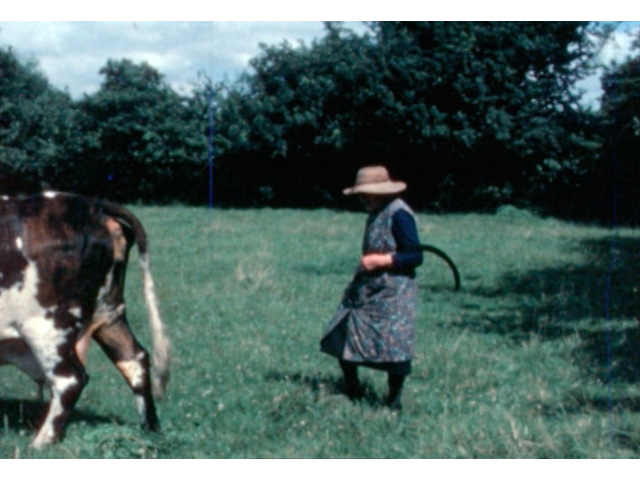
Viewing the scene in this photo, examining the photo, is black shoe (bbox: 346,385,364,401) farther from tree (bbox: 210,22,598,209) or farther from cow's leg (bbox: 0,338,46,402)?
tree (bbox: 210,22,598,209)

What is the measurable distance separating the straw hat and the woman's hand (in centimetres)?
46

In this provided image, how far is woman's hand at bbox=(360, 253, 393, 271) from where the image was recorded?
567cm

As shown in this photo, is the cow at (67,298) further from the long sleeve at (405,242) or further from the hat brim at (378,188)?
the long sleeve at (405,242)

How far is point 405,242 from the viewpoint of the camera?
570 centimetres

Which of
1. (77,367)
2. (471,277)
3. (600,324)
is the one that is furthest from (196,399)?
(471,277)

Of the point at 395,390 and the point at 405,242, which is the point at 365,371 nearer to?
the point at 395,390

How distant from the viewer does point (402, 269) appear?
5.81m

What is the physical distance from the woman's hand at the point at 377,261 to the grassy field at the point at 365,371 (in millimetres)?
1043

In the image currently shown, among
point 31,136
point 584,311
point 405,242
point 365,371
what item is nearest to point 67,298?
point 405,242

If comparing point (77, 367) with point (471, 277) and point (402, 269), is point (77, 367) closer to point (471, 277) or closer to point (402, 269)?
point (402, 269)

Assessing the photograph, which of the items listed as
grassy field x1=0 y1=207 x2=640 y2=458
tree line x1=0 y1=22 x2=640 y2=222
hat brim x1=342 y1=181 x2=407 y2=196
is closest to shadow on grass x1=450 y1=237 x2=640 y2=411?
grassy field x1=0 y1=207 x2=640 y2=458

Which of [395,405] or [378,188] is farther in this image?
[395,405]

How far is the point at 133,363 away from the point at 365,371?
2.35m
